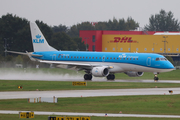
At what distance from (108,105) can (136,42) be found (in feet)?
387

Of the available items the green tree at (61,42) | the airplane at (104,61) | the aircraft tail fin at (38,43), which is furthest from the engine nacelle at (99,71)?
the green tree at (61,42)

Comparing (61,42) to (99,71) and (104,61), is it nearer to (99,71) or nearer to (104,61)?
(104,61)

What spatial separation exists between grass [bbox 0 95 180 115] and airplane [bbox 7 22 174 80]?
20.2 metres

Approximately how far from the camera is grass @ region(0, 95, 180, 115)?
22.2 metres

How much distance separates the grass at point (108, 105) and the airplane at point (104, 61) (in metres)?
20.2

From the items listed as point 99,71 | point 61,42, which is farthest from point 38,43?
point 61,42

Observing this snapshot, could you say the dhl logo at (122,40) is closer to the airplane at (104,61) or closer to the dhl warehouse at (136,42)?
the dhl warehouse at (136,42)

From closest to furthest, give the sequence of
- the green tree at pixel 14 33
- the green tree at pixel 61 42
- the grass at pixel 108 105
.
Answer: the grass at pixel 108 105
the green tree at pixel 14 33
the green tree at pixel 61 42

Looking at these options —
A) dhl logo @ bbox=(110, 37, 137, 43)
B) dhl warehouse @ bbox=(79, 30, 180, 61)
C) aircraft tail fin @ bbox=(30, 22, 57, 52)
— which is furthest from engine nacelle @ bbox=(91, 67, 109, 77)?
dhl logo @ bbox=(110, 37, 137, 43)

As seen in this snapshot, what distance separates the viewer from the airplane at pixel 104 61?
4856cm

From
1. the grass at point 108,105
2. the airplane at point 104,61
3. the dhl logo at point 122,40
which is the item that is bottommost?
the grass at point 108,105

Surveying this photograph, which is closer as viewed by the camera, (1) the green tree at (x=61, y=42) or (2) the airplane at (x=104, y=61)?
(2) the airplane at (x=104, y=61)

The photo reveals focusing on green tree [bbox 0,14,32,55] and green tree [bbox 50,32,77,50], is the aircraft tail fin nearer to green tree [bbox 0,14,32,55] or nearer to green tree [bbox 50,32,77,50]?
green tree [bbox 0,14,32,55]

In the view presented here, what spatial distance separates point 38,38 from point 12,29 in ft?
218
